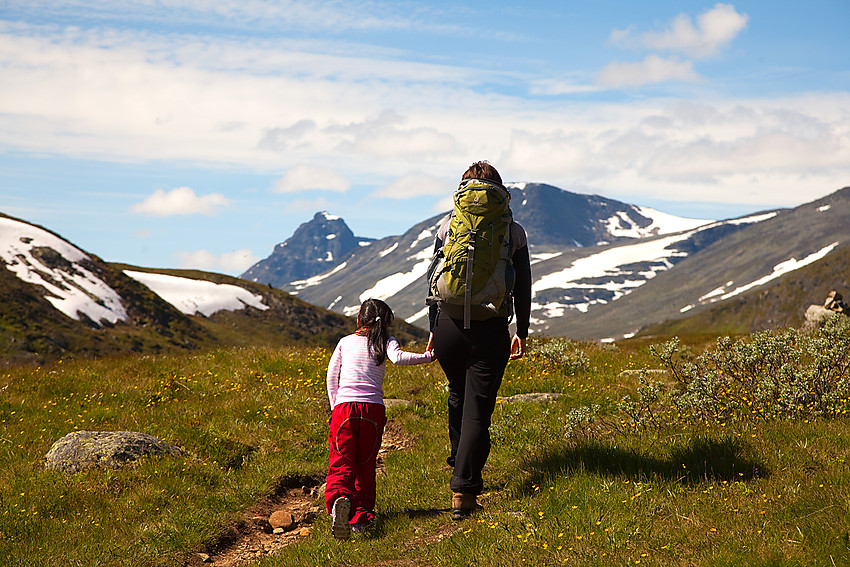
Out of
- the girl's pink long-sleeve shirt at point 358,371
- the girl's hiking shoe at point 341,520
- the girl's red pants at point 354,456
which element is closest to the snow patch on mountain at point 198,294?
the girl's pink long-sleeve shirt at point 358,371

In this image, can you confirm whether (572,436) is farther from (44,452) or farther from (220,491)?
(44,452)

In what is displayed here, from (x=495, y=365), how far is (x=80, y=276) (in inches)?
5186

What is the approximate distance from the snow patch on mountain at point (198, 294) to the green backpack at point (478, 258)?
145 m

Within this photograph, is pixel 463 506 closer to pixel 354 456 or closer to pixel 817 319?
pixel 354 456

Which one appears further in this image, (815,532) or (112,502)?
(112,502)

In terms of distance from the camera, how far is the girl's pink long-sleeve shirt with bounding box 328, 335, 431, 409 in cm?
847

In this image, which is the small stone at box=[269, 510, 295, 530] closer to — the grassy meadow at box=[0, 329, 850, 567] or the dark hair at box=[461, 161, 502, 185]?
the grassy meadow at box=[0, 329, 850, 567]

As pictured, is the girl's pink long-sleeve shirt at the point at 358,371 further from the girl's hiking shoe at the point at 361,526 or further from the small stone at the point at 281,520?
Result: the small stone at the point at 281,520

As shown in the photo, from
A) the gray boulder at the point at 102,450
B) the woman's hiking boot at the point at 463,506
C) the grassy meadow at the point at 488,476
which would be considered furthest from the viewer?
the gray boulder at the point at 102,450

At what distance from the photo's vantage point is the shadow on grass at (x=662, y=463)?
748 cm

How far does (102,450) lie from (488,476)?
5498mm

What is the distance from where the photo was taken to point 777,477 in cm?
710

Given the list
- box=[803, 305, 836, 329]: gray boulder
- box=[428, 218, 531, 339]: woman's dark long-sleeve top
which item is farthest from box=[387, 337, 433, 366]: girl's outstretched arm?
box=[803, 305, 836, 329]: gray boulder

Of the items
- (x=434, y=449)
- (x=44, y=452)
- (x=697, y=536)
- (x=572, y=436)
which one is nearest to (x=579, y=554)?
(x=697, y=536)
